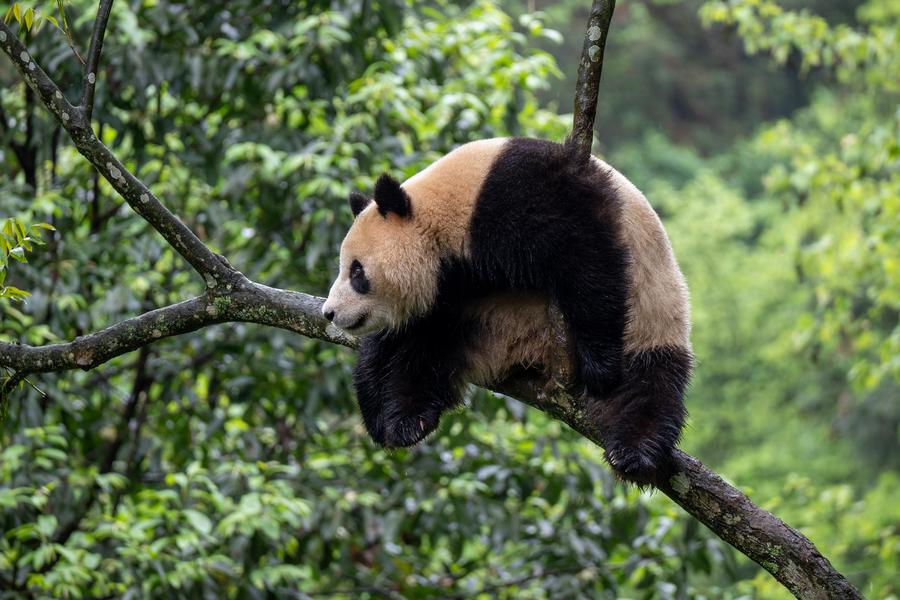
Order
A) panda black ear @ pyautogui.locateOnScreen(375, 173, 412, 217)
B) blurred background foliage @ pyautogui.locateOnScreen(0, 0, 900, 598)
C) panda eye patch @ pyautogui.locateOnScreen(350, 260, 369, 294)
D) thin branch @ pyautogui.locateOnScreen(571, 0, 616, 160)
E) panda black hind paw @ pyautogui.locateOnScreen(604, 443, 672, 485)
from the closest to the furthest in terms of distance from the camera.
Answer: panda black hind paw @ pyautogui.locateOnScreen(604, 443, 672, 485), thin branch @ pyautogui.locateOnScreen(571, 0, 616, 160), panda black ear @ pyautogui.locateOnScreen(375, 173, 412, 217), panda eye patch @ pyautogui.locateOnScreen(350, 260, 369, 294), blurred background foliage @ pyautogui.locateOnScreen(0, 0, 900, 598)

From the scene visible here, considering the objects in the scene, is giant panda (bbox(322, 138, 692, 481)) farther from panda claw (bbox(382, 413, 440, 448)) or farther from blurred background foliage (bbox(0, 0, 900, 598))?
blurred background foliage (bbox(0, 0, 900, 598))

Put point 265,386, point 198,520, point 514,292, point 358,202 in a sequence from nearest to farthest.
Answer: point 514,292 < point 358,202 < point 198,520 < point 265,386

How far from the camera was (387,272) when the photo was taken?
3.73m

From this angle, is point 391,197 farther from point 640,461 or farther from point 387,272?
point 640,461

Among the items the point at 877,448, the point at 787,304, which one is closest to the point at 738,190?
the point at 787,304

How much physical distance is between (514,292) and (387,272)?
0.46 metres

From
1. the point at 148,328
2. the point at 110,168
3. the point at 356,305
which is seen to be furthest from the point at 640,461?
the point at 110,168

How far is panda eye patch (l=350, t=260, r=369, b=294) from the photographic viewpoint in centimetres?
372

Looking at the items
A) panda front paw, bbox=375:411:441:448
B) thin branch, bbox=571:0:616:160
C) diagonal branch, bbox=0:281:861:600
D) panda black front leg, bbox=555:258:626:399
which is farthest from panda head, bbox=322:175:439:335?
thin branch, bbox=571:0:616:160

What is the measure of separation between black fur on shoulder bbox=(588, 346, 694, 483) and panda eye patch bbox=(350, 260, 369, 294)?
92 centimetres

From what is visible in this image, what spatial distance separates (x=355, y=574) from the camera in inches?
231

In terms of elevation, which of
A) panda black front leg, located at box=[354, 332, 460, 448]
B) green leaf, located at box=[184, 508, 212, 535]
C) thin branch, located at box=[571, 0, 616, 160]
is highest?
thin branch, located at box=[571, 0, 616, 160]

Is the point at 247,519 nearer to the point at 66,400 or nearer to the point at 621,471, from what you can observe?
the point at 66,400

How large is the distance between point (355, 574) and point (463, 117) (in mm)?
2651
